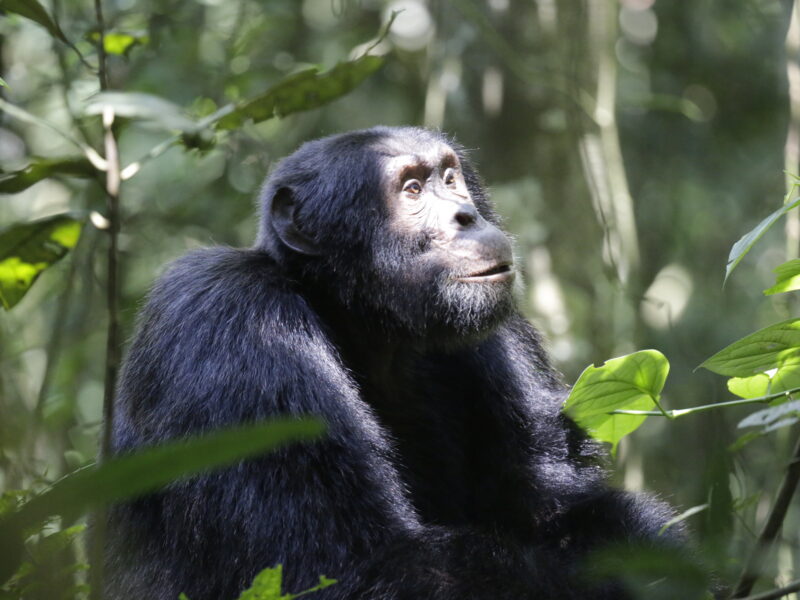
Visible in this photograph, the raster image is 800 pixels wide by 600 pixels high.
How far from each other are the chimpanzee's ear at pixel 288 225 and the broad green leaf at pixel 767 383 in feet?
7.33

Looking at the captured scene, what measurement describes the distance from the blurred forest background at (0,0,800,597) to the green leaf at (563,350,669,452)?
2622mm

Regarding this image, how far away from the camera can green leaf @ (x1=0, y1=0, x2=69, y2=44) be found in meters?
2.67

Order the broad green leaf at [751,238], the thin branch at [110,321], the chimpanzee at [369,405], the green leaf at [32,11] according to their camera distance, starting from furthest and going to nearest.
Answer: the chimpanzee at [369,405], the green leaf at [32,11], the thin branch at [110,321], the broad green leaf at [751,238]

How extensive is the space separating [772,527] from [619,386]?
2.76 feet

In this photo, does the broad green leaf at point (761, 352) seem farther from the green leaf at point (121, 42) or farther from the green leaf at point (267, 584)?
the green leaf at point (121, 42)

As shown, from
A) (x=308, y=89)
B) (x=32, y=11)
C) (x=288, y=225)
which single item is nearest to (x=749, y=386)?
(x=308, y=89)

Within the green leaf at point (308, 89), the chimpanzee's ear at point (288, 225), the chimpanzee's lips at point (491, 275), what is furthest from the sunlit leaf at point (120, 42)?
the chimpanzee's lips at point (491, 275)

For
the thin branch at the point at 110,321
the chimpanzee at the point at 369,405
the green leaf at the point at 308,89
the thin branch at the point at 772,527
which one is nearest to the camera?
the thin branch at the point at 772,527

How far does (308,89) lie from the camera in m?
3.61

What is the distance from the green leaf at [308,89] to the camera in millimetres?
3385

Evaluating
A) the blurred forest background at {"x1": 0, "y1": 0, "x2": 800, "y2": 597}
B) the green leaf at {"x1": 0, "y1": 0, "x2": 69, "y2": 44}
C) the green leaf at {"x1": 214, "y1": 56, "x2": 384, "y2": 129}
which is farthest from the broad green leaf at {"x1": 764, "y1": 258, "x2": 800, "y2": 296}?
the blurred forest background at {"x1": 0, "y1": 0, "x2": 800, "y2": 597}

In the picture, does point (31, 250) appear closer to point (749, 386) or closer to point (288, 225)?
point (288, 225)

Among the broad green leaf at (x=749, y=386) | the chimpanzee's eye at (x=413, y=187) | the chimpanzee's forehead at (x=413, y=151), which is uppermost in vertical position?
the chimpanzee's forehead at (x=413, y=151)

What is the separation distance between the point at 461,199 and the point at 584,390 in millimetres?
2066
